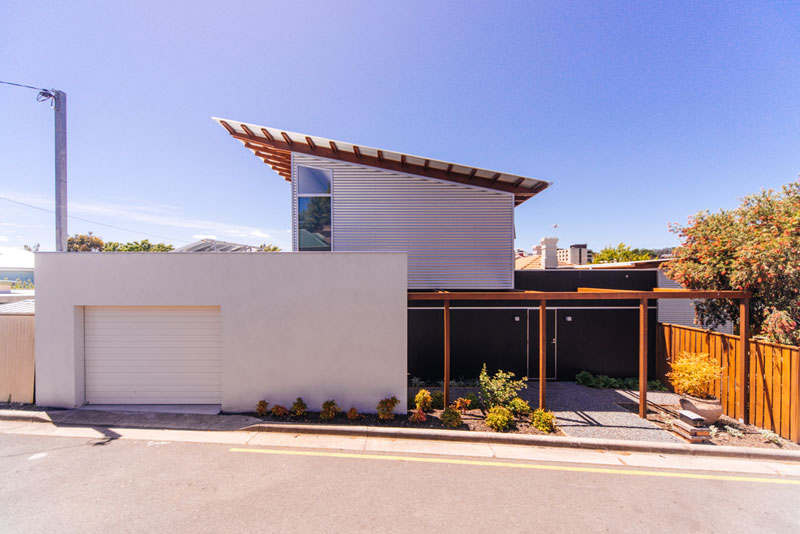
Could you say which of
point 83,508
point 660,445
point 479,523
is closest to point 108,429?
point 83,508

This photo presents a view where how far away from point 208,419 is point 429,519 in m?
4.84

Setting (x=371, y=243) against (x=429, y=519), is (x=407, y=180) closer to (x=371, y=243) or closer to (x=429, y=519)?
(x=371, y=243)

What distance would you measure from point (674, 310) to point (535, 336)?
171 inches

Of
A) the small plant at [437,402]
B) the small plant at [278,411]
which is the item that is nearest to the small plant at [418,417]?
the small plant at [437,402]

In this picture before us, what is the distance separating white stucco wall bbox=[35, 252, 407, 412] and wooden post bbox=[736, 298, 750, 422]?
6839 mm

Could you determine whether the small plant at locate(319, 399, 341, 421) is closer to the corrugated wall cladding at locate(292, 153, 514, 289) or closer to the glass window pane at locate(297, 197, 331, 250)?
the corrugated wall cladding at locate(292, 153, 514, 289)

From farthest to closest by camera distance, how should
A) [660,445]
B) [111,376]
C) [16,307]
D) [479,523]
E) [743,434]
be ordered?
1. [16,307]
2. [111,376]
3. [743,434]
4. [660,445]
5. [479,523]

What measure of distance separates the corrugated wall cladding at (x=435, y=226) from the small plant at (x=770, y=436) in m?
5.49

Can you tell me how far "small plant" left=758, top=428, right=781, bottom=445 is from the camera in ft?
18.5

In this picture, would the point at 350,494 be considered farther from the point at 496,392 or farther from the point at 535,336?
the point at 535,336

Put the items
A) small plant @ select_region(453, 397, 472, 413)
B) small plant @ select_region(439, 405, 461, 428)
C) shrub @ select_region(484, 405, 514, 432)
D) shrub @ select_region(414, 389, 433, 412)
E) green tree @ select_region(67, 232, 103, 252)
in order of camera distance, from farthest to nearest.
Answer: green tree @ select_region(67, 232, 103, 252), small plant @ select_region(453, 397, 472, 413), shrub @ select_region(414, 389, 433, 412), small plant @ select_region(439, 405, 461, 428), shrub @ select_region(484, 405, 514, 432)

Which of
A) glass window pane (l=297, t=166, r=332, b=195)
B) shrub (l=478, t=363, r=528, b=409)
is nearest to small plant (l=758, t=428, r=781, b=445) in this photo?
shrub (l=478, t=363, r=528, b=409)

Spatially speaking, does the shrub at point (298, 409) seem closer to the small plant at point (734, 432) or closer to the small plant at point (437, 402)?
the small plant at point (437, 402)

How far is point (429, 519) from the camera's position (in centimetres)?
371
